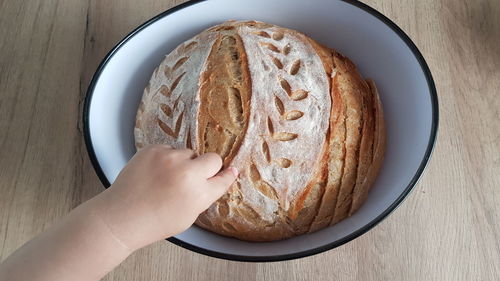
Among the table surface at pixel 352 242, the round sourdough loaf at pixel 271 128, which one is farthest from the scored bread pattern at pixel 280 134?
the table surface at pixel 352 242

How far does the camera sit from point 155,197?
0.61 meters

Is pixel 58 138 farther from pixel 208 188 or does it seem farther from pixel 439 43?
→ pixel 439 43

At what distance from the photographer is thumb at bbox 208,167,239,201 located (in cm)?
66

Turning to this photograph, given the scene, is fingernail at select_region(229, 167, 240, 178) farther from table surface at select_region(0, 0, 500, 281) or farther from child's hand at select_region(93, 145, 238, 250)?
table surface at select_region(0, 0, 500, 281)

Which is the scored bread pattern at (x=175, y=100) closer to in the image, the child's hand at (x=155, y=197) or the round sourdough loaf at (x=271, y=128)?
the round sourdough loaf at (x=271, y=128)

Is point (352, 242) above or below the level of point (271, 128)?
below

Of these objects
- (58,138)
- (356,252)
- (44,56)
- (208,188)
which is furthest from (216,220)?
(44,56)

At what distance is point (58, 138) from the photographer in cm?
92

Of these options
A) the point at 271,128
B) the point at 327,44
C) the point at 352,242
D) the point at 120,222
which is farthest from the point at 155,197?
the point at 327,44

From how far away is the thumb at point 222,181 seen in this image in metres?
0.66

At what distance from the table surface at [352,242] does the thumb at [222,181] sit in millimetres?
169

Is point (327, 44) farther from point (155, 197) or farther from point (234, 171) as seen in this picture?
point (155, 197)

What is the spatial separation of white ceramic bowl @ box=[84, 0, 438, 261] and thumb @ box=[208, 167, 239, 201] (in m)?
0.09

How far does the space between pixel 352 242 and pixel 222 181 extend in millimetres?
254
